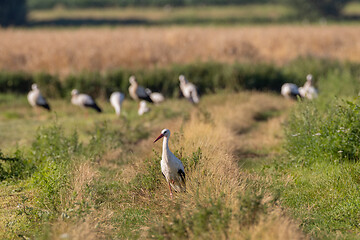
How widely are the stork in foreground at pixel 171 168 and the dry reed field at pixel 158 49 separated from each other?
13.3 m

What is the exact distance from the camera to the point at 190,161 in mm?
7309

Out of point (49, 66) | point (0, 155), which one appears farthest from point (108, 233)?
point (49, 66)

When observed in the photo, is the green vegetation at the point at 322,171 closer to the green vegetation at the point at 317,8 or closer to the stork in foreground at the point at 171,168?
the stork in foreground at the point at 171,168

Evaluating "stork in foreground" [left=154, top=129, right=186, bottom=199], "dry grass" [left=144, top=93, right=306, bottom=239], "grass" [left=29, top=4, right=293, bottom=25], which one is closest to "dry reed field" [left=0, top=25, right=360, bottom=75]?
"dry grass" [left=144, top=93, right=306, bottom=239]

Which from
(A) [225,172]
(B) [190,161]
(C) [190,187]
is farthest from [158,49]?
(C) [190,187]

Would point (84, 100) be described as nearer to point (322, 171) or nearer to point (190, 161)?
point (190, 161)

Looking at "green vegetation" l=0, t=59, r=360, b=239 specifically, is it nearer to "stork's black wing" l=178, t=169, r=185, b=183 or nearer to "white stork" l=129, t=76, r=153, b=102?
"stork's black wing" l=178, t=169, r=185, b=183

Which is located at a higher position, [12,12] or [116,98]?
[116,98]

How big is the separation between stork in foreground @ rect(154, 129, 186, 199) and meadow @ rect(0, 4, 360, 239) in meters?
0.16

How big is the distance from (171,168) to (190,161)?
0.74 meters

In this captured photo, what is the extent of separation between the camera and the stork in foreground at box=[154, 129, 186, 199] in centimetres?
662

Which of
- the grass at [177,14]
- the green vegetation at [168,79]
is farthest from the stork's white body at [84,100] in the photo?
the grass at [177,14]

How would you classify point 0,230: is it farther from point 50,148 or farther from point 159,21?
point 159,21

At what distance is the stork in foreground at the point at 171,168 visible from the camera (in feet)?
21.7
